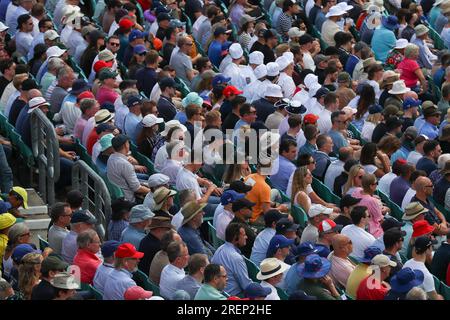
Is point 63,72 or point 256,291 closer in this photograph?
point 256,291

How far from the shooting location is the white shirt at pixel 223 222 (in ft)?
55.5

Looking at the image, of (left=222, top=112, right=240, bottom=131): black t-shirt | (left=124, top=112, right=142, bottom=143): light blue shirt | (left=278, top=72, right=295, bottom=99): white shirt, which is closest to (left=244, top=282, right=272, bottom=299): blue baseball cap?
(left=124, top=112, right=142, bottom=143): light blue shirt

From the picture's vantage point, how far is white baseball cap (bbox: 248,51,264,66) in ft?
70.6

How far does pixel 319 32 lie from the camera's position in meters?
24.3

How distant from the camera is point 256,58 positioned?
21.5m

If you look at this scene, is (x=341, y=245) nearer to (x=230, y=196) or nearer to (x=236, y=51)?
(x=230, y=196)

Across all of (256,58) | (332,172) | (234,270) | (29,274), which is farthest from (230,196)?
(256,58)

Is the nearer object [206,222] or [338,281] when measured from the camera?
[338,281]

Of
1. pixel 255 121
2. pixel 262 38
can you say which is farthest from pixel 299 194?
pixel 262 38

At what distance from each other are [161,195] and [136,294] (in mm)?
2373

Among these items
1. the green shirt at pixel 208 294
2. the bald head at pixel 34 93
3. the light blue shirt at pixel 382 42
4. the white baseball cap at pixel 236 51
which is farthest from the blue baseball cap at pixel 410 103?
the green shirt at pixel 208 294

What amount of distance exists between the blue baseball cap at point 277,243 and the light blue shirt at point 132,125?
352 centimetres
